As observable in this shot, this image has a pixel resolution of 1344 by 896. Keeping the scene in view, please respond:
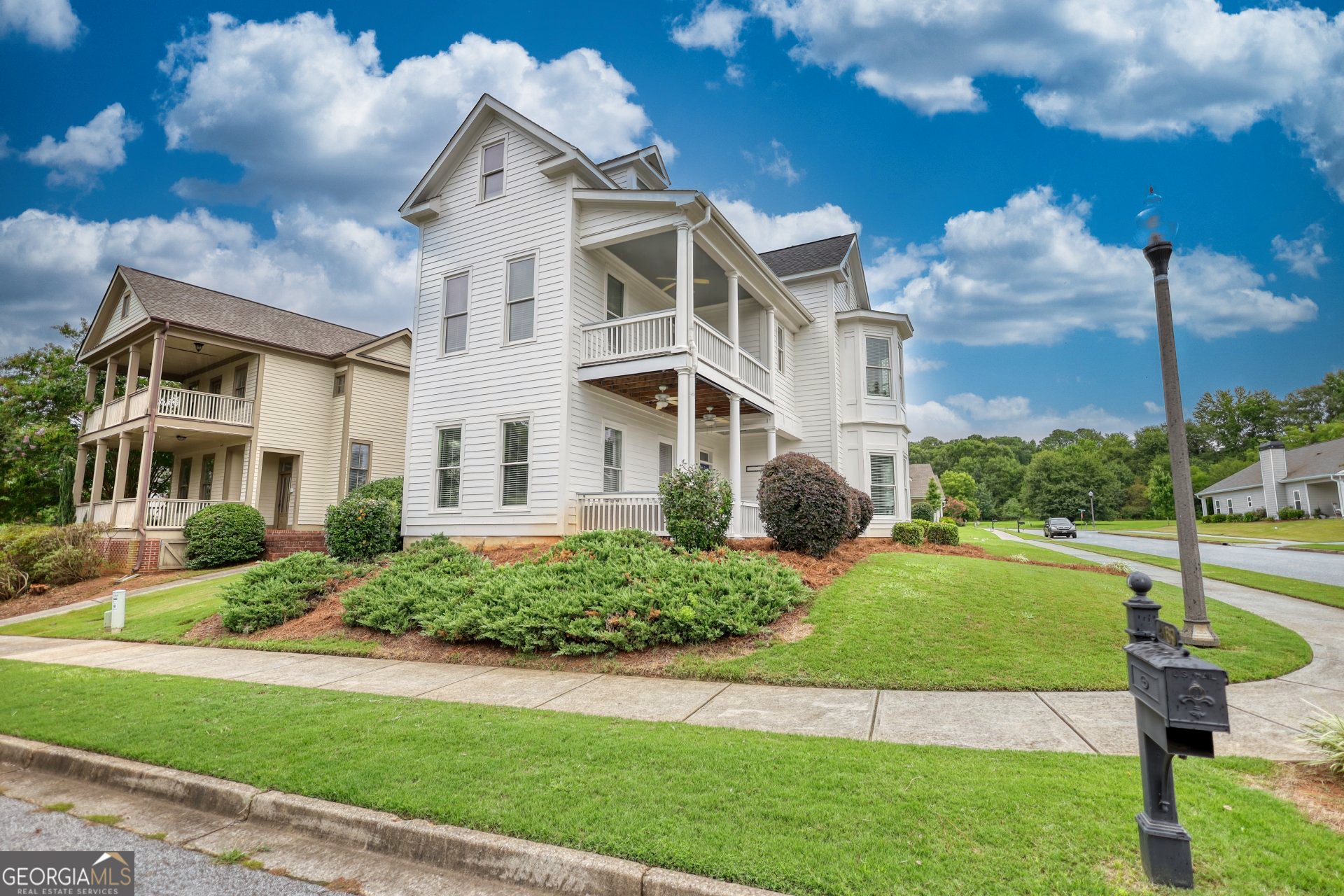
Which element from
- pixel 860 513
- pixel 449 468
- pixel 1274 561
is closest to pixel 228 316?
pixel 449 468

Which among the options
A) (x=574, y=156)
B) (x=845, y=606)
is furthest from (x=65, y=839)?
(x=574, y=156)

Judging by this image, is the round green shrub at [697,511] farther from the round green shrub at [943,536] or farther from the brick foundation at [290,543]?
the brick foundation at [290,543]

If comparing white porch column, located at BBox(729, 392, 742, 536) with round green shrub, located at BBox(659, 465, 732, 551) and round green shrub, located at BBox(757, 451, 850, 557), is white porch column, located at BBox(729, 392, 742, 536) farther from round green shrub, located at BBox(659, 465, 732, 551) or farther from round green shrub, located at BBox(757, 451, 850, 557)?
round green shrub, located at BBox(659, 465, 732, 551)

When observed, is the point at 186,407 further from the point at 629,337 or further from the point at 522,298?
the point at 629,337

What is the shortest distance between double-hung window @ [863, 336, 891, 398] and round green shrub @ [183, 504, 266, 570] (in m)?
19.1

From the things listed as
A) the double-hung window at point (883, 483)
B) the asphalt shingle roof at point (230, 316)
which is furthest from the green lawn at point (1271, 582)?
the asphalt shingle roof at point (230, 316)

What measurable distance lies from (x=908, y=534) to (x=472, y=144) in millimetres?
14904

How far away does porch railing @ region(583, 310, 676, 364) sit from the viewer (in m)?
12.9

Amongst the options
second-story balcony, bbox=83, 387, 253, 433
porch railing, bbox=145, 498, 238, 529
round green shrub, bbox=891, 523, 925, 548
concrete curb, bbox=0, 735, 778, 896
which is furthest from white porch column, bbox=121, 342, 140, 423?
round green shrub, bbox=891, 523, 925, 548

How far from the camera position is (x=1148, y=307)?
7.94 metres

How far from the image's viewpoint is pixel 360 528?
1371 centimetres

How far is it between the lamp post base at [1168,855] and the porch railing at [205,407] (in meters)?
23.4

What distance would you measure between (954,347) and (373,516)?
37.0m

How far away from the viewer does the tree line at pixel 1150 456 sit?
68.9 metres
